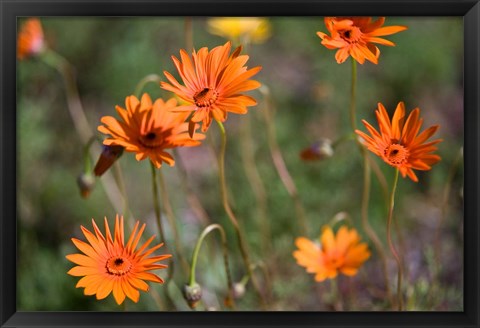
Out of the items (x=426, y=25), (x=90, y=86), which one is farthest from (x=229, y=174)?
(x=426, y=25)

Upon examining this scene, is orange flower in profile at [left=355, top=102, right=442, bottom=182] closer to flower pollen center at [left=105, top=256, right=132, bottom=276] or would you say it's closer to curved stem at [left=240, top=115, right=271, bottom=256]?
flower pollen center at [left=105, top=256, right=132, bottom=276]

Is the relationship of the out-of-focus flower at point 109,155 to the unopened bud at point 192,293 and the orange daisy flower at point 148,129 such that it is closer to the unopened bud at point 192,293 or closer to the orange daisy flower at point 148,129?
the orange daisy flower at point 148,129

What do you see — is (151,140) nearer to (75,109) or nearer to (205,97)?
(205,97)

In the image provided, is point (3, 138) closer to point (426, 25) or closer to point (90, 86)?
point (90, 86)

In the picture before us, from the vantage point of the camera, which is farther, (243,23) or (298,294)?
(243,23)

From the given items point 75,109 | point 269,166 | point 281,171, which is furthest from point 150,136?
point 75,109

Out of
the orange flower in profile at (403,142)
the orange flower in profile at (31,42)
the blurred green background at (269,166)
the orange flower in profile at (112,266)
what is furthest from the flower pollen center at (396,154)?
the orange flower in profile at (31,42)
